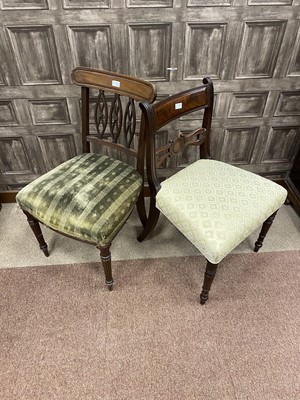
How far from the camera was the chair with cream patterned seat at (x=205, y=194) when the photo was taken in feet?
3.54

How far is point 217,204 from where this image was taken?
1160 millimetres

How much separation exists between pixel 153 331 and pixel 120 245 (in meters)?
0.51

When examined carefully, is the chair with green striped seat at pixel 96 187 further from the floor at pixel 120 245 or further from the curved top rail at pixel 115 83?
the floor at pixel 120 245

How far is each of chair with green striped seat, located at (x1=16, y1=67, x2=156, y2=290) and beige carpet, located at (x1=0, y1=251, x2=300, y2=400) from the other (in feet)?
0.64

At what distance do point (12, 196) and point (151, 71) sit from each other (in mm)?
1167

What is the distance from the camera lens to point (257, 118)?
159 centimetres

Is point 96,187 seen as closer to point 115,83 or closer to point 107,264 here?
point 107,264

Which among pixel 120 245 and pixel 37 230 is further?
pixel 120 245

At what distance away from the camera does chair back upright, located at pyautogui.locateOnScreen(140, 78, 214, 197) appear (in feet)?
3.57

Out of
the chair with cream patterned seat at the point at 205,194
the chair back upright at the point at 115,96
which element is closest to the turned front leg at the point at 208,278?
the chair with cream patterned seat at the point at 205,194

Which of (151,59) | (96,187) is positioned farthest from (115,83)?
(96,187)

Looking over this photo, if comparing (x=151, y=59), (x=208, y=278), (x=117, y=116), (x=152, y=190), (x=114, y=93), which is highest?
(x=151, y=59)

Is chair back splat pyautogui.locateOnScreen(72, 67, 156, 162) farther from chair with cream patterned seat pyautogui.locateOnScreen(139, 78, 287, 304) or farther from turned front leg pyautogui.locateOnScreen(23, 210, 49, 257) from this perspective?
turned front leg pyautogui.locateOnScreen(23, 210, 49, 257)

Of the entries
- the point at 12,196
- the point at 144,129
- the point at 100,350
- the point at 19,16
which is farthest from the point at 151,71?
the point at 100,350
